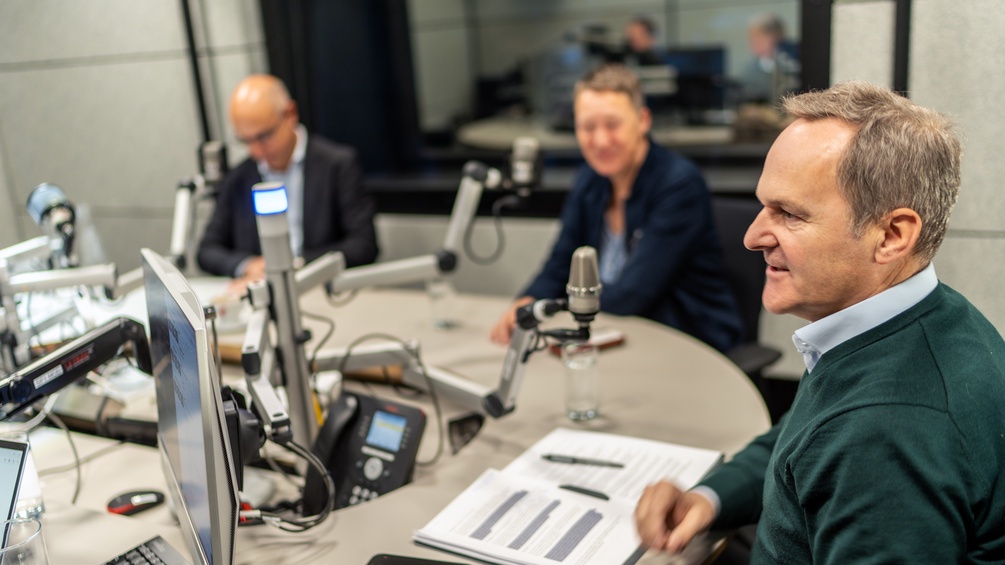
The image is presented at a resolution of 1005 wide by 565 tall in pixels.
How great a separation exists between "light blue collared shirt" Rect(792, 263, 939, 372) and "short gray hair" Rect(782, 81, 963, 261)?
36 millimetres

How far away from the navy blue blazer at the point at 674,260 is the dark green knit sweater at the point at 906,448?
1.37m

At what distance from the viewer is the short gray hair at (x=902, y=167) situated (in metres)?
1.00

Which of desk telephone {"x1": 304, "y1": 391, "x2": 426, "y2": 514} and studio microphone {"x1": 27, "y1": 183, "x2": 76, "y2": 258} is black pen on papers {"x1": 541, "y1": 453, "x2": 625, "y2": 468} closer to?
desk telephone {"x1": 304, "y1": 391, "x2": 426, "y2": 514}

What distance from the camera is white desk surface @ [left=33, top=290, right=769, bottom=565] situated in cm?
135

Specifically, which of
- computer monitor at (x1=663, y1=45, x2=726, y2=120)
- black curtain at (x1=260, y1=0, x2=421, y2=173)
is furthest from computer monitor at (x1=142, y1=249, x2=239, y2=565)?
computer monitor at (x1=663, y1=45, x2=726, y2=120)

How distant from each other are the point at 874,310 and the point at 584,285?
545mm

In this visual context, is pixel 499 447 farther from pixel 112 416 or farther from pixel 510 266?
pixel 510 266

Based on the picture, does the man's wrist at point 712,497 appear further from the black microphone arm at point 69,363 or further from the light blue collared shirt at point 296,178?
the light blue collared shirt at point 296,178

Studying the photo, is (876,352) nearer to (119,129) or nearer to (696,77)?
(696,77)

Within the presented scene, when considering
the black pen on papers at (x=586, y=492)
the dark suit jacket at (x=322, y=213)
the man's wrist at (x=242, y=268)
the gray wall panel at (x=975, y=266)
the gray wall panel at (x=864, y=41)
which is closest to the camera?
the black pen on papers at (x=586, y=492)

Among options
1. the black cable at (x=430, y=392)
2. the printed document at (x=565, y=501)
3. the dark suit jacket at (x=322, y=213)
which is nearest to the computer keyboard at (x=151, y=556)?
the printed document at (x=565, y=501)

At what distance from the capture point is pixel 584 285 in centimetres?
148

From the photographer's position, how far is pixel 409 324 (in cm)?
242

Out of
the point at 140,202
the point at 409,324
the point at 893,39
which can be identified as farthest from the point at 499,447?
the point at 140,202
